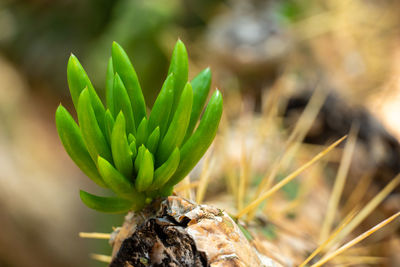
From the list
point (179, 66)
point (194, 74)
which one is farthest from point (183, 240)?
point (194, 74)

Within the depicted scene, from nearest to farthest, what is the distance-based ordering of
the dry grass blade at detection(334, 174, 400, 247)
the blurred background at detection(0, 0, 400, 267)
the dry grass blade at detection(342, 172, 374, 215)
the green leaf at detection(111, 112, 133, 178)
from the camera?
1. the green leaf at detection(111, 112, 133, 178)
2. the dry grass blade at detection(334, 174, 400, 247)
3. the dry grass blade at detection(342, 172, 374, 215)
4. the blurred background at detection(0, 0, 400, 267)

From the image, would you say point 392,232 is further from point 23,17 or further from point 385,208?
point 23,17

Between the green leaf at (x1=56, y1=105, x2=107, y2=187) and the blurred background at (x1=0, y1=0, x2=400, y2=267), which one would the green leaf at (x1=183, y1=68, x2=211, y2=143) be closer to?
the green leaf at (x1=56, y1=105, x2=107, y2=187)

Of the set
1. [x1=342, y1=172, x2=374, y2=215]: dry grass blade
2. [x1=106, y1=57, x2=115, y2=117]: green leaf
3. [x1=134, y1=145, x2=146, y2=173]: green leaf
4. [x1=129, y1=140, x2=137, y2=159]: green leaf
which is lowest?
[x1=342, y1=172, x2=374, y2=215]: dry grass blade

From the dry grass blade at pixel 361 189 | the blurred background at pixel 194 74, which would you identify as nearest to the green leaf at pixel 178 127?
the blurred background at pixel 194 74

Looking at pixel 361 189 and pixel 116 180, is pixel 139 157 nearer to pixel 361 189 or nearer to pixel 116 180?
pixel 116 180

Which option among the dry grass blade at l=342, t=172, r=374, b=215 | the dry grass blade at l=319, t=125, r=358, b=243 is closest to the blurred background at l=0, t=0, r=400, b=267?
the dry grass blade at l=342, t=172, r=374, b=215
